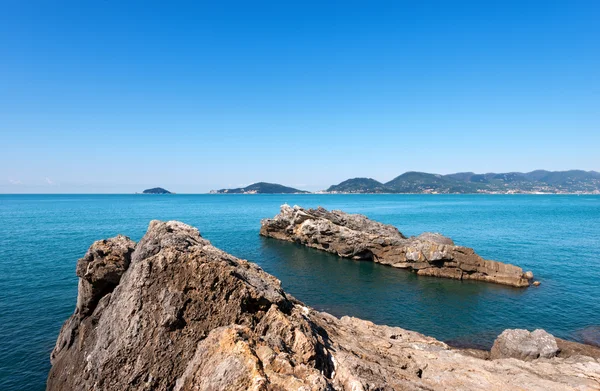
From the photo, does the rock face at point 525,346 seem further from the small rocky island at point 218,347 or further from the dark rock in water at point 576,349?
the small rocky island at point 218,347

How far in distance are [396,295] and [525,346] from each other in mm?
18793

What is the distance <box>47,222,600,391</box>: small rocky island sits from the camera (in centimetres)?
988

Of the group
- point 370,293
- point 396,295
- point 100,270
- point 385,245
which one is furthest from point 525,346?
point 385,245

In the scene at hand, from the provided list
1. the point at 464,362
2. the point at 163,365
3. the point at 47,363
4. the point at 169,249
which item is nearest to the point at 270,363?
the point at 163,365

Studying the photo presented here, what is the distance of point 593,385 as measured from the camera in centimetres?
1548

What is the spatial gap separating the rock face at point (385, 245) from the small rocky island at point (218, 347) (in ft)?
102

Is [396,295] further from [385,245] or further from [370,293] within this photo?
[385,245]

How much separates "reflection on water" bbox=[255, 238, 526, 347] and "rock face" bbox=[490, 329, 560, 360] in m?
4.58

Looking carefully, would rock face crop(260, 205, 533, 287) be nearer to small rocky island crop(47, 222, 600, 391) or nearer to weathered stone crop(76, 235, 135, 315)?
small rocky island crop(47, 222, 600, 391)

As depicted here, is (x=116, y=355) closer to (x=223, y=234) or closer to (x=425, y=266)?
(x=425, y=266)

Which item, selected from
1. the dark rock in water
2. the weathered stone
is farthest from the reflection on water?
the weathered stone

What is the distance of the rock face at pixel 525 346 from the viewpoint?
73.0ft

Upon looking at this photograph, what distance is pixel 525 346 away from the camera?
22594 millimetres

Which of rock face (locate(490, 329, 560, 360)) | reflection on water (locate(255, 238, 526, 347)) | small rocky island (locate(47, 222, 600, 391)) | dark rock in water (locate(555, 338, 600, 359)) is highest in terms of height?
small rocky island (locate(47, 222, 600, 391))
